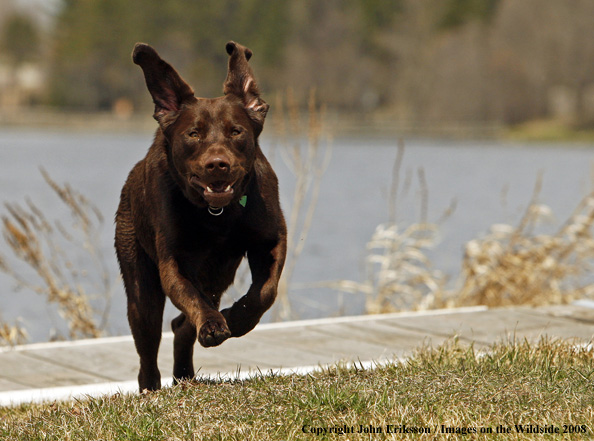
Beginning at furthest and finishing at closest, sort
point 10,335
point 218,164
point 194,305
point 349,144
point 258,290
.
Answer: point 349,144
point 10,335
point 258,290
point 194,305
point 218,164

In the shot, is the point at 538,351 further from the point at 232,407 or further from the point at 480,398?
the point at 232,407

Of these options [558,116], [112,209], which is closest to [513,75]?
[558,116]

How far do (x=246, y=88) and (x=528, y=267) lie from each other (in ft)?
19.4

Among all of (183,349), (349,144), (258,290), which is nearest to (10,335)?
(183,349)

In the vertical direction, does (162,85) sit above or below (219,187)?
above

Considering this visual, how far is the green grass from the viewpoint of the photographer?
13.2 feet

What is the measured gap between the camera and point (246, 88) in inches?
188

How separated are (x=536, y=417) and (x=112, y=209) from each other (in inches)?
917

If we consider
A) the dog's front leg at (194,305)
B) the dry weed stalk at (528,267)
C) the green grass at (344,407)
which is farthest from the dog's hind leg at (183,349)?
the dry weed stalk at (528,267)

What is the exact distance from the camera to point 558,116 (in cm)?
6962

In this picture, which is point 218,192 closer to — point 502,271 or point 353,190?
point 502,271

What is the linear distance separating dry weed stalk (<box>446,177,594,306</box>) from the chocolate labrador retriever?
5.37 m

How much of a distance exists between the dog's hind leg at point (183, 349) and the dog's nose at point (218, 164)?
1.22 metres

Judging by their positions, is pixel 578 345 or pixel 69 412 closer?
pixel 69 412
